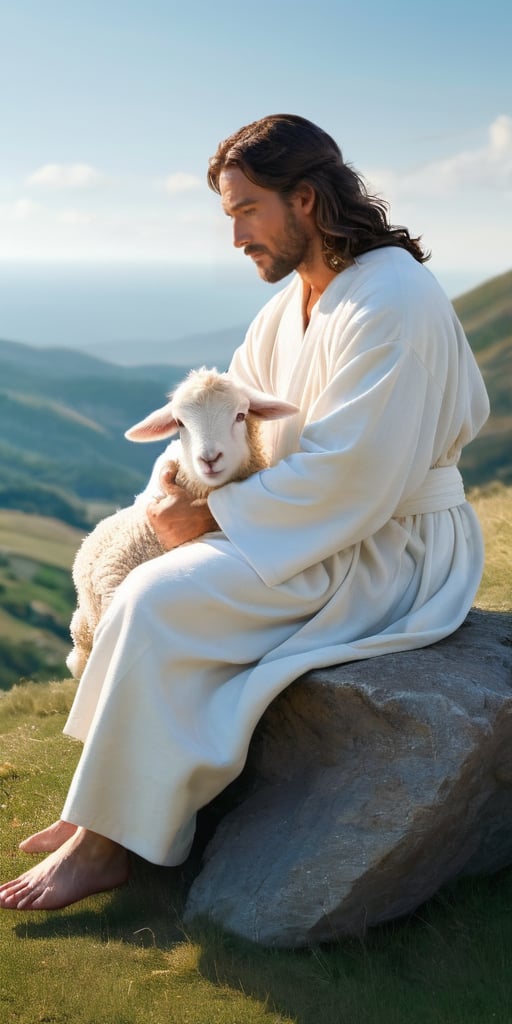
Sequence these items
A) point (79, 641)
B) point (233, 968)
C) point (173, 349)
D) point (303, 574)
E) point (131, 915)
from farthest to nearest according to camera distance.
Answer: point (173, 349) → point (79, 641) → point (303, 574) → point (131, 915) → point (233, 968)

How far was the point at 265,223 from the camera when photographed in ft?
15.3

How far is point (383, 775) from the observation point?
12.6 ft

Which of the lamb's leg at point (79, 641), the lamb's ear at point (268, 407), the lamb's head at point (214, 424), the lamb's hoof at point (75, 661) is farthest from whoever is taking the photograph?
the lamb's hoof at point (75, 661)

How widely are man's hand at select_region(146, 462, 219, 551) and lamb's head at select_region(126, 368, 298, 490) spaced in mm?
87

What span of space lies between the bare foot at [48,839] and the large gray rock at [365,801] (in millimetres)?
705

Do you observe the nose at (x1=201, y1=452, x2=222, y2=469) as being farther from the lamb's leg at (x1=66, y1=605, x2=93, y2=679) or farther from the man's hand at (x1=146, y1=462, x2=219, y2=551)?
the lamb's leg at (x1=66, y1=605, x2=93, y2=679)

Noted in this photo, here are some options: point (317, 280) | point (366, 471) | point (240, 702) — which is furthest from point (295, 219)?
point (240, 702)

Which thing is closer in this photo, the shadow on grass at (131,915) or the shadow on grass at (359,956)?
the shadow on grass at (359,956)

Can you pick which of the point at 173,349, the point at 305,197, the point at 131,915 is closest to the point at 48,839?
the point at 131,915

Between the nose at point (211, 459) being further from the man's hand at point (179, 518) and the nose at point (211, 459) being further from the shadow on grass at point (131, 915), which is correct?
the shadow on grass at point (131, 915)

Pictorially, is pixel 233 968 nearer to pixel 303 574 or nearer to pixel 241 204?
pixel 303 574

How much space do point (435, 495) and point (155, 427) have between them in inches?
45.3

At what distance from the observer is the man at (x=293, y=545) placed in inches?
156

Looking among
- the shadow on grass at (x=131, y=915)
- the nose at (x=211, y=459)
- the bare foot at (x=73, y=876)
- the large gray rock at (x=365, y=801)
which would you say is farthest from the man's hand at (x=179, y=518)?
the shadow on grass at (x=131, y=915)
